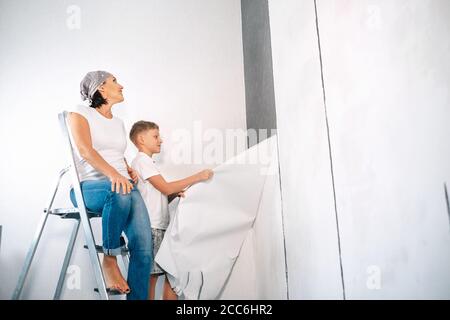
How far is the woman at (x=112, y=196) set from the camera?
145 centimetres

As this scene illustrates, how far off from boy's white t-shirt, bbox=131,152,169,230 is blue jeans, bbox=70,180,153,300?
0.19m

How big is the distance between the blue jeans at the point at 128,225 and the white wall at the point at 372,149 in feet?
1.98

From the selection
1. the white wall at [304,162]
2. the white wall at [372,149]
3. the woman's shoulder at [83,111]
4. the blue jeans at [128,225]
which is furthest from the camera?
the woman's shoulder at [83,111]

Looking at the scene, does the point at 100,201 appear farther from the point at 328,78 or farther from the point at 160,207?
the point at 328,78

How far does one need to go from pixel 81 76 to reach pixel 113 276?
4.34ft

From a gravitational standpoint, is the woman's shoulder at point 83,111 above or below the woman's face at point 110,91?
below

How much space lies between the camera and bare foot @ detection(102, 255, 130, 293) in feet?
4.83

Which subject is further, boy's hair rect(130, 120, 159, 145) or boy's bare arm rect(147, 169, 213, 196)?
boy's hair rect(130, 120, 159, 145)

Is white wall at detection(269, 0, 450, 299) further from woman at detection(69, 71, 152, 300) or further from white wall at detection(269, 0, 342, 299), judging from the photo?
woman at detection(69, 71, 152, 300)

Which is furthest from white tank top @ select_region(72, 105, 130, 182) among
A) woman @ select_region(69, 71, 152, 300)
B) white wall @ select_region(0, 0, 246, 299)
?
white wall @ select_region(0, 0, 246, 299)

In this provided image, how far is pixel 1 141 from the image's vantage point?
7.00 ft

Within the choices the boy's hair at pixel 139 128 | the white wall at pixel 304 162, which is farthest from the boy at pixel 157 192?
A: the white wall at pixel 304 162

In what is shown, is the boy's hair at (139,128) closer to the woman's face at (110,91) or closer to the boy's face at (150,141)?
the boy's face at (150,141)

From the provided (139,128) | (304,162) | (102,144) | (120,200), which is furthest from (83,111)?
(304,162)
